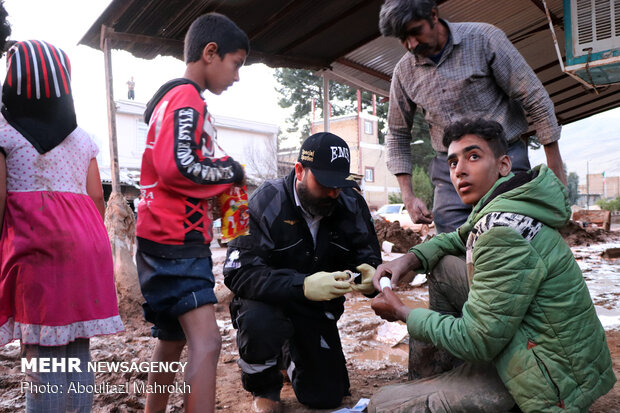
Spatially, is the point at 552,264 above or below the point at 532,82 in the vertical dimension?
below

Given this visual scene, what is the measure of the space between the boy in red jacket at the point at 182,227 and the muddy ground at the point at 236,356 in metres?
0.59

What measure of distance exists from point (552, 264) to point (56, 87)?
6.42 feet

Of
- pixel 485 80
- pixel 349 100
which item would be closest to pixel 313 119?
pixel 349 100

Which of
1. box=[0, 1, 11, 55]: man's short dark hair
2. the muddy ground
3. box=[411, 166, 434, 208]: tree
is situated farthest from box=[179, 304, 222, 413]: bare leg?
box=[411, 166, 434, 208]: tree

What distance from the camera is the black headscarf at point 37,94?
5.50ft

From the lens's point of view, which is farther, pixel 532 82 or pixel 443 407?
pixel 532 82

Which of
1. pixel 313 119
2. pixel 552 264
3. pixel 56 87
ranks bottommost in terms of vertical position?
pixel 552 264

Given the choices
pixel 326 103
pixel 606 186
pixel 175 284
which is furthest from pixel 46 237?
pixel 606 186

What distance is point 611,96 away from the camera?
947 cm

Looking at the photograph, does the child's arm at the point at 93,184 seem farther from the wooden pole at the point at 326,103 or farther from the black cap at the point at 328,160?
the wooden pole at the point at 326,103

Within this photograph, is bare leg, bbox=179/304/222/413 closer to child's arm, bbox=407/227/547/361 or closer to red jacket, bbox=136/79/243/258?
red jacket, bbox=136/79/243/258

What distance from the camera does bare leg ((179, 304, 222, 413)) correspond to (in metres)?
1.68

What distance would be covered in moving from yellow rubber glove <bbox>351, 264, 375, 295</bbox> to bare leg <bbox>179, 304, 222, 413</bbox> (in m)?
0.81

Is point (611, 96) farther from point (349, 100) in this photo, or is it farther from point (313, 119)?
point (349, 100)
